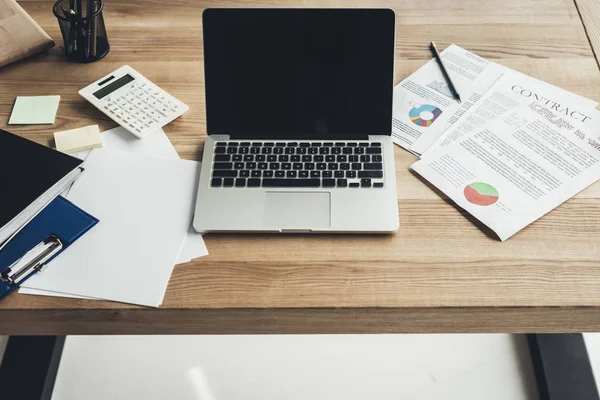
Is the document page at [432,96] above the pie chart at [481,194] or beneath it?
above

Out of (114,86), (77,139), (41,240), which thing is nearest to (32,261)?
(41,240)

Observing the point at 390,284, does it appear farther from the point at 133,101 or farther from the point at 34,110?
the point at 34,110

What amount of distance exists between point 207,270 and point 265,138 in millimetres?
243

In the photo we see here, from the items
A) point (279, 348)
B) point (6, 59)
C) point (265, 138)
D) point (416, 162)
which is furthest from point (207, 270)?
point (279, 348)

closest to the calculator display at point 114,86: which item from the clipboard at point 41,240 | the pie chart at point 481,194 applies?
the clipboard at point 41,240

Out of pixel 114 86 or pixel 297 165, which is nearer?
pixel 297 165

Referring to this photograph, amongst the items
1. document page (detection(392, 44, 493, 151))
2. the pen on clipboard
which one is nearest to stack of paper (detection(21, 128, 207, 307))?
document page (detection(392, 44, 493, 151))

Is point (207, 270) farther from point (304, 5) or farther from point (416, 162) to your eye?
point (304, 5)

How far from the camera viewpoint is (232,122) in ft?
3.08

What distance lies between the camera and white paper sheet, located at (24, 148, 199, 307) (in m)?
0.81

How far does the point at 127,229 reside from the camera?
0.87 meters

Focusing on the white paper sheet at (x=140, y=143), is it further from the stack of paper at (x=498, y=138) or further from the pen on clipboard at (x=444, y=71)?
the pen on clipboard at (x=444, y=71)

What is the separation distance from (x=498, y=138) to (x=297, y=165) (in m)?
0.33

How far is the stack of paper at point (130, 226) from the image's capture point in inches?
31.7
